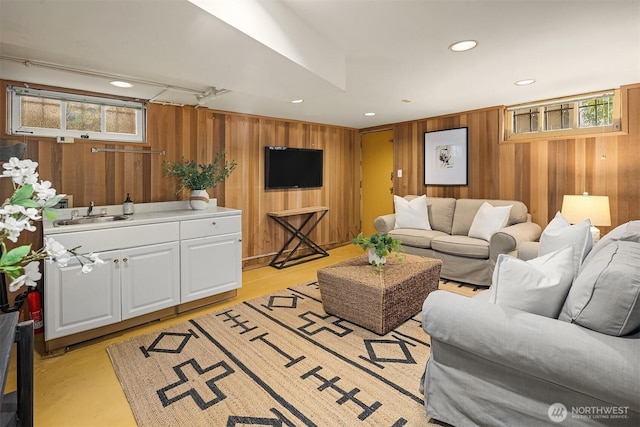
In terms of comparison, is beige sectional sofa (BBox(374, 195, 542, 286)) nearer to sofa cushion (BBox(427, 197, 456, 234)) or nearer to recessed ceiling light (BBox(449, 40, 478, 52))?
sofa cushion (BBox(427, 197, 456, 234))

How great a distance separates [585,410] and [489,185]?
3.50 meters

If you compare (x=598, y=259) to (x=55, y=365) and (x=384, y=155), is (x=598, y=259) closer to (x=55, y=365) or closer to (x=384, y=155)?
(x=55, y=365)

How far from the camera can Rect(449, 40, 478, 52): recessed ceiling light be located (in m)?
2.20

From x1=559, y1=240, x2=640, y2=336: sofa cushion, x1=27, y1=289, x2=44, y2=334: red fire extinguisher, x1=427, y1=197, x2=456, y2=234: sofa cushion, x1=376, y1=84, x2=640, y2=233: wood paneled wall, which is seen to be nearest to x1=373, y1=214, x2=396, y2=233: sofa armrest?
x1=427, y1=197, x2=456, y2=234: sofa cushion

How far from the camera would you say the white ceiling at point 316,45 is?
1.44 meters

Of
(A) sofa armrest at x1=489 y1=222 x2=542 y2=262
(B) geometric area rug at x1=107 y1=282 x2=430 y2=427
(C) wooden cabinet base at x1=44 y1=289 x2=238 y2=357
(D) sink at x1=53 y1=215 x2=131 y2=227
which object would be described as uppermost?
(D) sink at x1=53 y1=215 x2=131 y2=227

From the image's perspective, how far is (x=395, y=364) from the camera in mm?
2125

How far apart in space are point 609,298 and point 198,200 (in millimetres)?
3305

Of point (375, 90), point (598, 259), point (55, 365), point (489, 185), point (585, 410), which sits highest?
point (375, 90)

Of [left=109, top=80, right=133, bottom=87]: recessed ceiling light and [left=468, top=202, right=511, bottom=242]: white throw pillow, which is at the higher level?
[left=109, top=80, right=133, bottom=87]: recessed ceiling light

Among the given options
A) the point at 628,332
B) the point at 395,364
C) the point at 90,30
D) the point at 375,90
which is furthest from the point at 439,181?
the point at 90,30

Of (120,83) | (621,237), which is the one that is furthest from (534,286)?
(120,83)

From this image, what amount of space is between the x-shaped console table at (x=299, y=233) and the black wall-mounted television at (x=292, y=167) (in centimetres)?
40

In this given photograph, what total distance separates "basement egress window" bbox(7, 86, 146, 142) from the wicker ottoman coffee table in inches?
96.9
